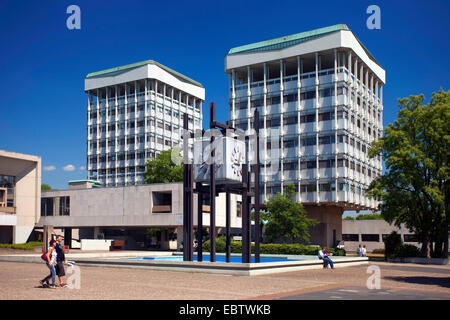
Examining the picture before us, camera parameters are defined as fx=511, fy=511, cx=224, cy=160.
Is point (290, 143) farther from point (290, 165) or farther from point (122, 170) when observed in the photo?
point (122, 170)

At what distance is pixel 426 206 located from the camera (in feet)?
150

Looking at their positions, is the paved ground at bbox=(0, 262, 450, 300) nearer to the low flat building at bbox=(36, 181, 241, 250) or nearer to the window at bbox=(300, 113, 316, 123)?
the low flat building at bbox=(36, 181, 241, 250)

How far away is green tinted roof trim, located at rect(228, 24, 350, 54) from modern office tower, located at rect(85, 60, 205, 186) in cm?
2638

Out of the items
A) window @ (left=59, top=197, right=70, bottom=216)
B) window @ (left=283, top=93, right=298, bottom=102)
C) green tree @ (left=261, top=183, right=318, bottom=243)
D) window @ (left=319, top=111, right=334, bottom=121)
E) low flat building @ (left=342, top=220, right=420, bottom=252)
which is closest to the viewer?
green tree @ (left=261, top=183, right=318, bottom=243)

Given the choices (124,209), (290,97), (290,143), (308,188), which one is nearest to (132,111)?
(290,97)

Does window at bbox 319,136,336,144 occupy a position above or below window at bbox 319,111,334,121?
below

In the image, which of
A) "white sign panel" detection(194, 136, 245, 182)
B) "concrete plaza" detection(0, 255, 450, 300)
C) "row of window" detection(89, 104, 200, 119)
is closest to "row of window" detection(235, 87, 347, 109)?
"row of window" detection(89, 104, 200, 119)

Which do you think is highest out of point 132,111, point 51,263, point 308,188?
point 132,111

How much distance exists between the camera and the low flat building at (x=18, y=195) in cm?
5347

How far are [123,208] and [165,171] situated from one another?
59.9 feet

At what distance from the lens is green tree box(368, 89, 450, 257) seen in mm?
43500

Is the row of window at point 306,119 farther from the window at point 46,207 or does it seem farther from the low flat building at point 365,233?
the window at point 46,207

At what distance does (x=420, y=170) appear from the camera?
147ft

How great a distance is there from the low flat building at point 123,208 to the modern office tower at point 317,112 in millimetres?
14096
